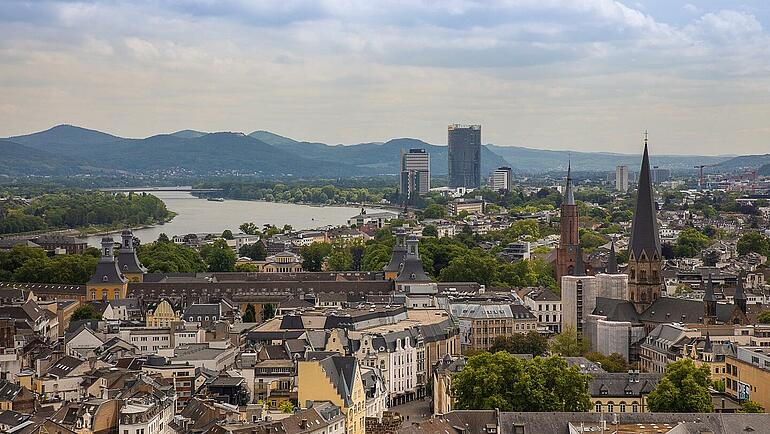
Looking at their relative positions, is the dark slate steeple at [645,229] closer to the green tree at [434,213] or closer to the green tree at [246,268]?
the green tree at [246,268]

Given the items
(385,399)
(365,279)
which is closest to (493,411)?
(385,399)

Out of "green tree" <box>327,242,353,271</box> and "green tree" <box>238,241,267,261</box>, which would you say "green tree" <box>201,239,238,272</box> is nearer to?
"green tree" <box>238,241,267,261</box>

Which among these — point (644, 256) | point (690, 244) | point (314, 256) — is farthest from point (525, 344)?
point (690, 244)

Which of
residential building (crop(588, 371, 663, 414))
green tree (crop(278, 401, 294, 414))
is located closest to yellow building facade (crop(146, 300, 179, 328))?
green tree (crop(278, 401, 294, 414))

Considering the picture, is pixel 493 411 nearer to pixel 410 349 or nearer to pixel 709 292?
pixel 410 349

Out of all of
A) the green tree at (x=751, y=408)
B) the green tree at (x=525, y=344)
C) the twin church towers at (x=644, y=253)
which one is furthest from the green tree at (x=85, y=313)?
the green tree at (x=751, y=408)

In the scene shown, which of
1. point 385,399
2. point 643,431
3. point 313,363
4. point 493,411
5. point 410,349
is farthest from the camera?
point 410,349

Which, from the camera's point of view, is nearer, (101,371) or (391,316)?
(101,371)
